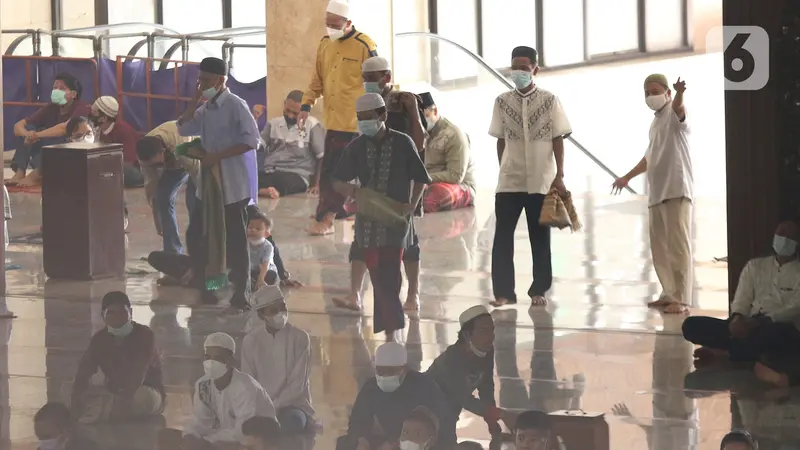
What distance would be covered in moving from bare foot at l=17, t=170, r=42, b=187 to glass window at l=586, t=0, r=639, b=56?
11.0 m

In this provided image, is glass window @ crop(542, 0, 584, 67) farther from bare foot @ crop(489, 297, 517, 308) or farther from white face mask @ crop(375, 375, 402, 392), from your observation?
white face mask @ crop(375, 375, 402, 392)

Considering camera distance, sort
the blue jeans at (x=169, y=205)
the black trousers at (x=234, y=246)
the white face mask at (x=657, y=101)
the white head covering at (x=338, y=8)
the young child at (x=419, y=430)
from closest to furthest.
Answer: the young child at (x=419, y=430) → the white face mask at (x=657, y=101) → the black trousers at (x=234, y=246) → the blue jeans at (x=169, y=205) → the white head covering at (x=338, y=8)

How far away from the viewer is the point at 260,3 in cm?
2155

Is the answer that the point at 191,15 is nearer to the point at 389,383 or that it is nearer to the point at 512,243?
the point at 512,243

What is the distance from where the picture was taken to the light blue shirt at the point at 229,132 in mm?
9523

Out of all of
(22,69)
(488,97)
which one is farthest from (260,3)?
(22,69)

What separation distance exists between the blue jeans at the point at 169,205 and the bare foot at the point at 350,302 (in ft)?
5.21

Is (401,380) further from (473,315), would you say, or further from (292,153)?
(292,153)

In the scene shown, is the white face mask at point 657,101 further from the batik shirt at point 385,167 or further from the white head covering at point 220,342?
the white head covering at point 220,342

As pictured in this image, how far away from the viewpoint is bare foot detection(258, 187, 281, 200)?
549 inches

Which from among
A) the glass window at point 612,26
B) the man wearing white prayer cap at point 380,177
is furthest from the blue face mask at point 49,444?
the glass window at point 612,26

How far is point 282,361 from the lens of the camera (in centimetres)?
721

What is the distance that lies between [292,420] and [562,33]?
1660 cm

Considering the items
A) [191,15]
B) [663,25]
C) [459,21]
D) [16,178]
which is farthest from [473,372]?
[663,25]
